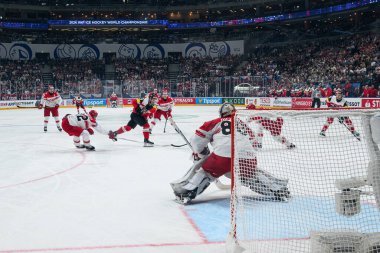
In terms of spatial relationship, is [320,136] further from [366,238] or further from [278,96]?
[278,96]

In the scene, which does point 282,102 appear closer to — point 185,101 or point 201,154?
point 185,101

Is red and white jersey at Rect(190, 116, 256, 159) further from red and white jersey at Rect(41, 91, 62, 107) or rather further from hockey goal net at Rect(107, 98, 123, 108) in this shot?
hockey goal net at Rect(107, 98, 123, 108)

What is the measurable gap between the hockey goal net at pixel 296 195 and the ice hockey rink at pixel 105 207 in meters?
0.13

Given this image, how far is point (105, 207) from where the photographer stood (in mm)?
5316

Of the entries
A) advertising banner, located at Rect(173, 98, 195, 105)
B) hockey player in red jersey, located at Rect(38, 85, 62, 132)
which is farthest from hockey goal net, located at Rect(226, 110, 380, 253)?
advertising banner, located at Rect(173, 98, 195, 105)

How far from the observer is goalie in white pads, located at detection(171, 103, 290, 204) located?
498cm

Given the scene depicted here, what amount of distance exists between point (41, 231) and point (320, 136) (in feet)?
11.1

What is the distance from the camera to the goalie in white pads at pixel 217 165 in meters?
4.98

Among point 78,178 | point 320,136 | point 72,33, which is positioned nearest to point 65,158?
point 78,178

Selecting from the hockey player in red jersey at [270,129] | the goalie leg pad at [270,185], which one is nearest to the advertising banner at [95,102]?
the hockey player in red jersey at [270,129]

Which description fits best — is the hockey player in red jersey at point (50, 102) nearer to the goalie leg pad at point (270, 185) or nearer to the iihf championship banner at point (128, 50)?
the goalie leg pad at point (270, 185)

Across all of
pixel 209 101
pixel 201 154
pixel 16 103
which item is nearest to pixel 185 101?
pixel 209 101

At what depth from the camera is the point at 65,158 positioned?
9078mm

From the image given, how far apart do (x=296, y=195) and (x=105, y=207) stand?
2244mm
